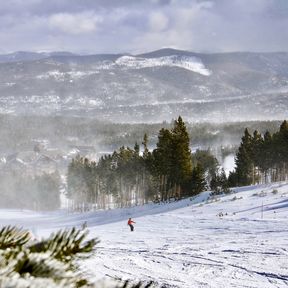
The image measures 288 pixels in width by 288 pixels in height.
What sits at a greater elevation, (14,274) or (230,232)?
(14,274)

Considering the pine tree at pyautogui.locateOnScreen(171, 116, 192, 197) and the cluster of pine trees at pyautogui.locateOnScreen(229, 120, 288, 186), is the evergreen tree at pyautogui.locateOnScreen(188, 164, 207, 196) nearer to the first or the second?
the pine tree at pyautogui.locateOnScreen(171, 116, 192, 197)

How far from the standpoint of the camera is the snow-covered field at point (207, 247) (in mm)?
14727

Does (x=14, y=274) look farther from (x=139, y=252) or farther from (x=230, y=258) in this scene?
(x=139, y=252)

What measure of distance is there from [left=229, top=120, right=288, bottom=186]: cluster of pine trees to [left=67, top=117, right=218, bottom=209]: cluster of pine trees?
5.57 meters

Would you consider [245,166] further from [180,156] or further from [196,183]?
[180,156]

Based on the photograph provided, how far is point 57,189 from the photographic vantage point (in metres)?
112

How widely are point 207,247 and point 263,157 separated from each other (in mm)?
50126

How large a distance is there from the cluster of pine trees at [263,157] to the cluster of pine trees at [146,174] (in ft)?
18.3

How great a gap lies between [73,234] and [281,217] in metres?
28.0

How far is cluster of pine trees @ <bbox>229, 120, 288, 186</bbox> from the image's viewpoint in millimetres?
66000

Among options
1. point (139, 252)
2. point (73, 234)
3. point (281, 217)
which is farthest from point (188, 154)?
point (73, 234)

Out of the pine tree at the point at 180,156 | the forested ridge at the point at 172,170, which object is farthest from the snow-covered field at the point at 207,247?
the pine tree at the point at 180,156

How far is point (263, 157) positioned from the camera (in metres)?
68.4

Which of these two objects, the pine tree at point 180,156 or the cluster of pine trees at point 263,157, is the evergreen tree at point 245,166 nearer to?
the cluster of pine trees at point 263,157
